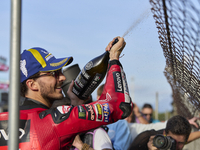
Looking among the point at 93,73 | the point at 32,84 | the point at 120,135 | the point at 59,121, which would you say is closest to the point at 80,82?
the point at 93,73

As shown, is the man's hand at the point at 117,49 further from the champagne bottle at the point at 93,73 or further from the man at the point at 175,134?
the man at the point at 175,134

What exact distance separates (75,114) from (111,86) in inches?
13.2

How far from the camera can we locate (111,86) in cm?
172

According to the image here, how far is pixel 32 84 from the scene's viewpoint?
183 cm

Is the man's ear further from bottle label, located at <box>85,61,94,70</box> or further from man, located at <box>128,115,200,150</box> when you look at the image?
man, located at <box>128,115,200,150</box>

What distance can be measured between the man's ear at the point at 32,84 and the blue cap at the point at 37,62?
Answer: 4cm

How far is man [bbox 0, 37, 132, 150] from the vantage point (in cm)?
157

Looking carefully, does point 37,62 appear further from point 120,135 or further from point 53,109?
point 120,135

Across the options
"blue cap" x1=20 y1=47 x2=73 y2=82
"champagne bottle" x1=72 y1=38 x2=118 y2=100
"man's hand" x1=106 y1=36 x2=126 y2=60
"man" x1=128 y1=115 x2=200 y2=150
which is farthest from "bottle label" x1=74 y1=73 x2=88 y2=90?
"man" x1=128 y1=115 x2=200 y2=150

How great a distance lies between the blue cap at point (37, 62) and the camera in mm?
1792

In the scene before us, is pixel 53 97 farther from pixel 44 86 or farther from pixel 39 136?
pixel 39 136

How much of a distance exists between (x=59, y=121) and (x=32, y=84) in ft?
1.42

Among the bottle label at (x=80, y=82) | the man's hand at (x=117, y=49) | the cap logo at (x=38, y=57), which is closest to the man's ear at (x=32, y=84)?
the cap logo at (x=38, y=57)

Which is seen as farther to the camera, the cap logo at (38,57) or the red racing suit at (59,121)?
the cap logo at (38,57)
